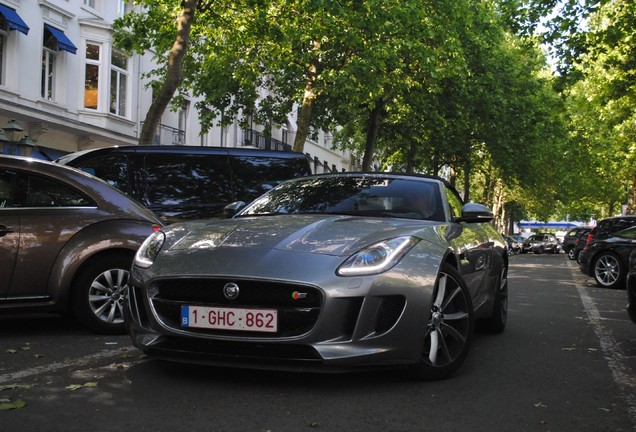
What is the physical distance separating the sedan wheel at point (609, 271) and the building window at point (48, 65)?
16422mm

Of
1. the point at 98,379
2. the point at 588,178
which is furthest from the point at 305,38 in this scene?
the point at 588,178

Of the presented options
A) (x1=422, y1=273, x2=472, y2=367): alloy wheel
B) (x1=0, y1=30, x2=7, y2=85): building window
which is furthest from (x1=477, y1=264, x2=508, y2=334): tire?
(x1=0, y1=30, x2=7, y2=85): building window

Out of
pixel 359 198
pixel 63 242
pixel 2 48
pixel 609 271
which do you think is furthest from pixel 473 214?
pixel 2 48

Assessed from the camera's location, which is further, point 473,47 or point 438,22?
point 473,47

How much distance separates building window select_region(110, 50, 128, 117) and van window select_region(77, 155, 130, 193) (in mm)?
17428

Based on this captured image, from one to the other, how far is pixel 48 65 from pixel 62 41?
923 mm

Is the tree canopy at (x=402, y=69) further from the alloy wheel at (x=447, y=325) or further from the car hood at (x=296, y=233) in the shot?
the alloy wheel at (x=447, y=325)

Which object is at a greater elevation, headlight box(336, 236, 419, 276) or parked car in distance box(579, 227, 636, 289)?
headlight box(336, 236, 419, 276)

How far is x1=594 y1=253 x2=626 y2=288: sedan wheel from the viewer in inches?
607

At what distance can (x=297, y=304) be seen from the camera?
14.0 ft

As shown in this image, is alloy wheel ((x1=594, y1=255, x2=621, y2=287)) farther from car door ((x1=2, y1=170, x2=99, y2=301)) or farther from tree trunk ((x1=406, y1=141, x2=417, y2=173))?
tree trunk ((x1=406, y1=141, x2=417, y2=173))

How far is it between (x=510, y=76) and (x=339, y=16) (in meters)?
14.8

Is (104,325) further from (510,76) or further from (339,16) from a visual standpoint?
(510,76)

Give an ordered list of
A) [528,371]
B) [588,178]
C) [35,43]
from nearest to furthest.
Result: [528,371]
[35,43]
[588,178]
